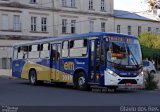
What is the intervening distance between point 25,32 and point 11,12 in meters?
3.77

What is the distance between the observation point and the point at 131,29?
76.9 meters

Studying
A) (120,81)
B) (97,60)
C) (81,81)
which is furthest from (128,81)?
(81,81)

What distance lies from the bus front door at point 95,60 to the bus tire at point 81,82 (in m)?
0.57

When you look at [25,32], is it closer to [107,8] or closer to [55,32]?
[55,32]

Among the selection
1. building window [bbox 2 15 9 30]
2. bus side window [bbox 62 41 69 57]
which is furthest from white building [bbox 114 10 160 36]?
bus side window [bbox 62 41 69 57]

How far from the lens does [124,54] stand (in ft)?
72.5

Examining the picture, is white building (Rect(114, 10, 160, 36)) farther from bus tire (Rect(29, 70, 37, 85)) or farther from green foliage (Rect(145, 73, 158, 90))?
green foliage (Rect(145, 73, 158, 90))

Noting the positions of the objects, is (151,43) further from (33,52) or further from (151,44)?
(33,52)

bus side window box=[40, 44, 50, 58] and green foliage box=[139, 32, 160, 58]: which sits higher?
bus side window box=[40, 44, 50, 58]

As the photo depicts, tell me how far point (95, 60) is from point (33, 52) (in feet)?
26.2

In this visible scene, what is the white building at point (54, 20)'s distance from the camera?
61.2 meters

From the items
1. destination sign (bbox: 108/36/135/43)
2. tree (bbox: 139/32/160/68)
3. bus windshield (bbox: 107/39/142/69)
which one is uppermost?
destination sign (bbox: 108/36/135/43)

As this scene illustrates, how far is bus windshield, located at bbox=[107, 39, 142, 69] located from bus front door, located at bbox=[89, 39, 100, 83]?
29.4 inches

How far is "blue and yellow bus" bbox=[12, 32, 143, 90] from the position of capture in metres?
21.7
